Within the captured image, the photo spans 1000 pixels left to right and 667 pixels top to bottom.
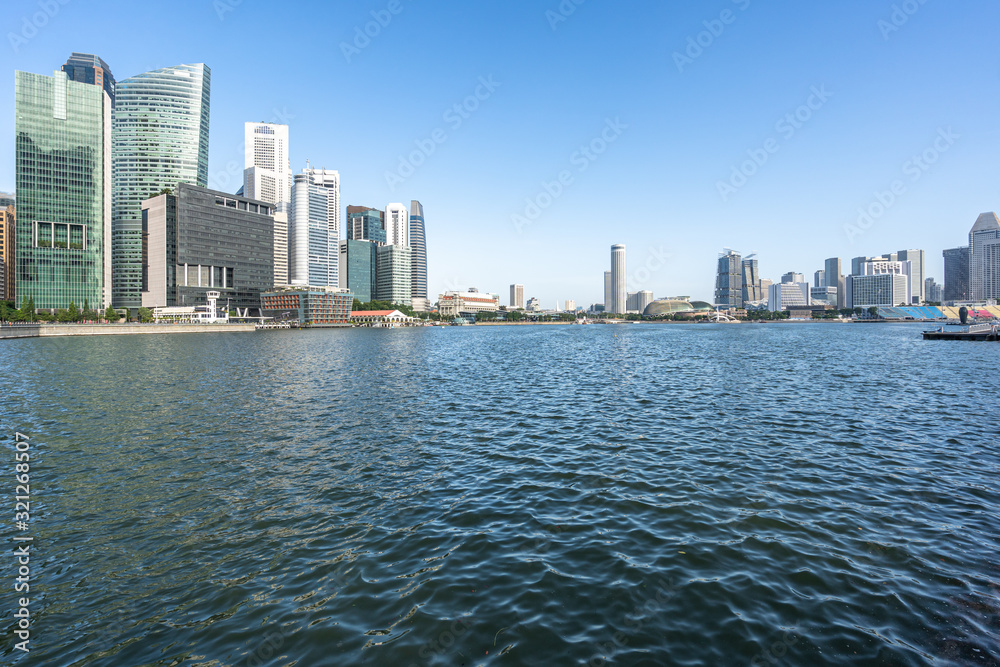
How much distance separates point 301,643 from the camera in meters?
8.73

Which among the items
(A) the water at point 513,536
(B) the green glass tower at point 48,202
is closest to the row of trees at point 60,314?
(B) the green glass tower at point 48,202

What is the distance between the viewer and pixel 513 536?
13.2m

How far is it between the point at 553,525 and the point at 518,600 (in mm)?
4104

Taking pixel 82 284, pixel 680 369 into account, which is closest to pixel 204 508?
pixel 680 369

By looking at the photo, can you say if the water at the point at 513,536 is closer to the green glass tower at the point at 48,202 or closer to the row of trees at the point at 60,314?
the row of trees at the point at 60,314

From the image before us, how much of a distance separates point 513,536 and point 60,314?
752 ft

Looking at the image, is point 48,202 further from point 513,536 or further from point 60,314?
point 513,536

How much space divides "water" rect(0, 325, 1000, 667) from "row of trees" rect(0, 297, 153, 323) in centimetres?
18494

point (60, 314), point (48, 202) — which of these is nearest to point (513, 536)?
point (60, 314)

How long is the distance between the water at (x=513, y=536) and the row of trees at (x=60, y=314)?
184939 mm

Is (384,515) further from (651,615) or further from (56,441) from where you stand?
(56,441)

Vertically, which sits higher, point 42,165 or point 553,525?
point 42,165

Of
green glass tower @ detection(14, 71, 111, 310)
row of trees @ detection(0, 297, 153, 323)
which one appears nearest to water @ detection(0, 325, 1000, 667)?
row of trees @ detection(0, 297, 153, 323)

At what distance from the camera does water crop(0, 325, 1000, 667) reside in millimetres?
8820
